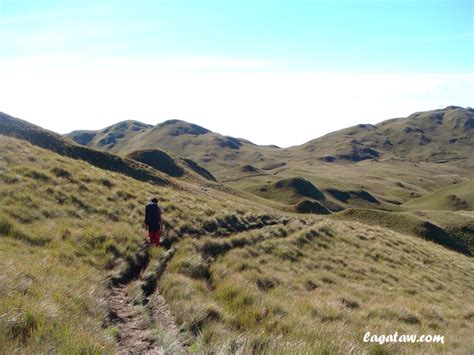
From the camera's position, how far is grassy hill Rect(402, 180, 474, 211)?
102 meters

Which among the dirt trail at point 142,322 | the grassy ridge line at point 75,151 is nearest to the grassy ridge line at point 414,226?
the grassy ridge line at point 75,151

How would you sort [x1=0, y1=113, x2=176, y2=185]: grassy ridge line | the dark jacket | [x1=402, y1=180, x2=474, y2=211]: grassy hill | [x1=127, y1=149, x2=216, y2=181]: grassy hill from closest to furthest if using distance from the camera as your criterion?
1. the dark jacket
2. [x1=0, y1=113, x2=176, y2=185]: grassy ridge line
3. [x1=127, y1=149, x2=216, y2=181]: grassy hill
4. [x1=402, y1=180, x2=474, y2=211]: grassy hill

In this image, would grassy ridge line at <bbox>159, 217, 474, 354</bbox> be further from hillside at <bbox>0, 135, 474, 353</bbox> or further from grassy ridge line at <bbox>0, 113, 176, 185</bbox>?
grassy ridge line at <bbox>0, 113, 176, 185</bbox>

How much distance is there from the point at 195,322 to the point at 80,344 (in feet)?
13.9

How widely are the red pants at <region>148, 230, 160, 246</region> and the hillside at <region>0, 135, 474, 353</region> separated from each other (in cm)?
75

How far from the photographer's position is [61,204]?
1912 centimetres

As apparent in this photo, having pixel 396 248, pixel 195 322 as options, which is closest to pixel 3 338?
pixel 195 322

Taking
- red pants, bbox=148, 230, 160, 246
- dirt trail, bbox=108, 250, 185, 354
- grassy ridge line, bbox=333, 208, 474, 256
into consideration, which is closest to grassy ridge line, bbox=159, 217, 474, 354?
dirt trail, bbox=108, 250, 185, 354

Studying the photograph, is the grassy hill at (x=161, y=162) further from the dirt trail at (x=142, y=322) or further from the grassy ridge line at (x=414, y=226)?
the dirt trail at (x=142, y=322)

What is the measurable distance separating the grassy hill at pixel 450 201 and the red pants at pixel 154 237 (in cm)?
9984

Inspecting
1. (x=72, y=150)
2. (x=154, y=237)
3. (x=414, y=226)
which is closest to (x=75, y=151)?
(x=72, y=150)

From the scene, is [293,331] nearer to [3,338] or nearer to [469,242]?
[3,338]

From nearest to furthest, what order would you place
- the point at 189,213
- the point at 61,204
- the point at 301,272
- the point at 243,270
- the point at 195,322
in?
the point at 195,322, the point at 243,270, the point at 61,204, the point at 301,272, the point at 189,213

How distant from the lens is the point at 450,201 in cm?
10556
